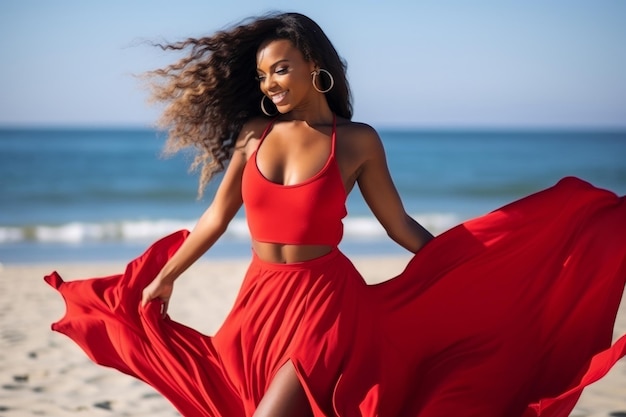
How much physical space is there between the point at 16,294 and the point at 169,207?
11.5m

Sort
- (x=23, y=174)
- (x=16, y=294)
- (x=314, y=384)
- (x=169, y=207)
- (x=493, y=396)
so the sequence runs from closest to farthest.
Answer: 1. (x=314, y=384)
2. (x=493, y=396)
3. (x=16, y=294)
4. (x=169, y=207)
5. (x=23, y=174)

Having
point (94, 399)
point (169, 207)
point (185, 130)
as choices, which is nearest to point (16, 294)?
point (94, 399)

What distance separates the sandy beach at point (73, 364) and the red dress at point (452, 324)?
1795 millimetres

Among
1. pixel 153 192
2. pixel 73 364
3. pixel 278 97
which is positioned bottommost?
pixel 153 192

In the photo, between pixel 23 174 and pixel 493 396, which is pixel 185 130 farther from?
pixel 23 174

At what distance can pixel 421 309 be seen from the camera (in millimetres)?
3699

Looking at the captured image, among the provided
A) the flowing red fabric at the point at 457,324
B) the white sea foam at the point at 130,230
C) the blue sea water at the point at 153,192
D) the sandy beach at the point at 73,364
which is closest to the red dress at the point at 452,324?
the flowing red fabric at the point at 457,324

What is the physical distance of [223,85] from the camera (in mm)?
3787

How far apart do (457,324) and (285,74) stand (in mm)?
1207

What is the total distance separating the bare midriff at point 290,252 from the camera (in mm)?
3441

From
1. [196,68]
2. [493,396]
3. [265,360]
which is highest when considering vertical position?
[196,68]

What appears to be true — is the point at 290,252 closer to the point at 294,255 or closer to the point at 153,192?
the point at 294,255

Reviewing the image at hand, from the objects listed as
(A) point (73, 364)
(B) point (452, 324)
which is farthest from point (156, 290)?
(A) point (73, 364)

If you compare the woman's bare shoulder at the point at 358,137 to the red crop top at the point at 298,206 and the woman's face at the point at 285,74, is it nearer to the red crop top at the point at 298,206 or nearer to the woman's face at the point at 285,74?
the red crop top at the point at 298,206
